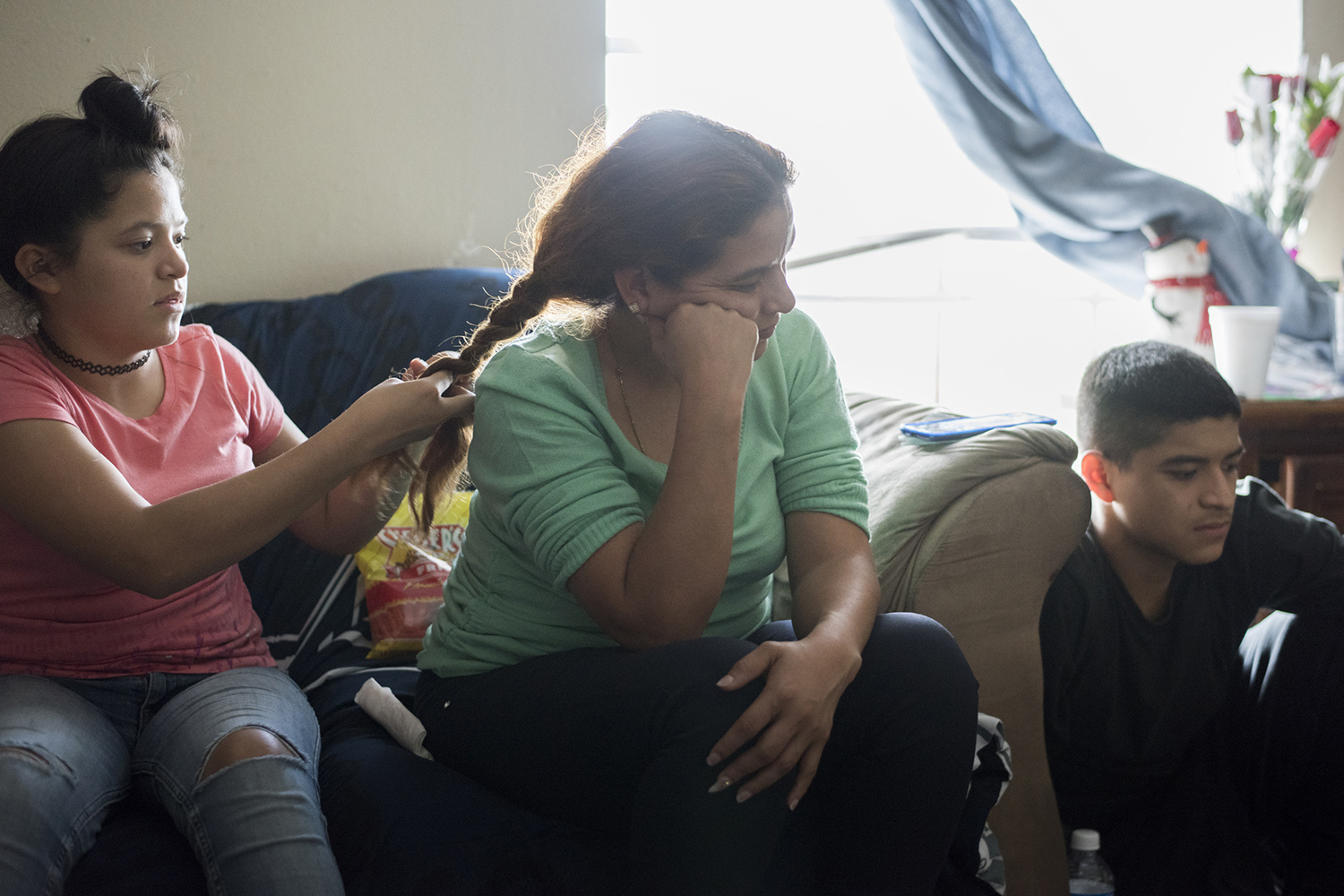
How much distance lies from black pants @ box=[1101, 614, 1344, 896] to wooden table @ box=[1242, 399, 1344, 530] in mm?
532

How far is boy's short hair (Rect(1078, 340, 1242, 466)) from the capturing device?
4.57ft

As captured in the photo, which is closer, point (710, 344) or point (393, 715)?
point (710, 344)

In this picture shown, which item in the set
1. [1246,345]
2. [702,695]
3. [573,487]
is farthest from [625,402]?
[1246,345]

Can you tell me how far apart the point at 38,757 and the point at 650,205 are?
74 cm

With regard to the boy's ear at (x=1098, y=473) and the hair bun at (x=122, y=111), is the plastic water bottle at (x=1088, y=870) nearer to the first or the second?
the boy's ear at (x=1098, y=473)

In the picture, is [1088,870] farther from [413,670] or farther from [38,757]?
[38,757]

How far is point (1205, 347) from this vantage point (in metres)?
1.97

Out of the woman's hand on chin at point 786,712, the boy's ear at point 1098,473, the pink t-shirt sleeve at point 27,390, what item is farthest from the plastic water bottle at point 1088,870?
the pink t-shirt sleeve at point 27,390

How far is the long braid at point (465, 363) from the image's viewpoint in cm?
110

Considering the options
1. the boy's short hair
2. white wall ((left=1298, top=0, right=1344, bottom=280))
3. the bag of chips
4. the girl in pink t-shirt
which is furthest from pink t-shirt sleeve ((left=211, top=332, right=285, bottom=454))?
white wall ((left=1298, top=0, right=1344, bottom=280))

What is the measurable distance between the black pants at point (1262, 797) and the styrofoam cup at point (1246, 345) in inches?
23.4

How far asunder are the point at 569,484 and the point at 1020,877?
718 millimetres

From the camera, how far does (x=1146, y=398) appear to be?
1.41 m

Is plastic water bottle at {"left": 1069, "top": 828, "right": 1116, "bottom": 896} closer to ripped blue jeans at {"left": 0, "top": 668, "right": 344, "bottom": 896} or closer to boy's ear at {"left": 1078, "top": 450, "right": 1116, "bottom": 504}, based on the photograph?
boy's ear at {"left": 1078, "top": 450, "right": 1116, "bottom": 504}
